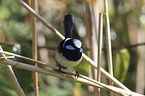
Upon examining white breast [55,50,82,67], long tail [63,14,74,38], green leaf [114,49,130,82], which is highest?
long tail [63,14,74,38]

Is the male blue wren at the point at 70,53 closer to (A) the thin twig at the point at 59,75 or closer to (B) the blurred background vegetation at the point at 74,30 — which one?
(A) the thin twig at the point at 59,75

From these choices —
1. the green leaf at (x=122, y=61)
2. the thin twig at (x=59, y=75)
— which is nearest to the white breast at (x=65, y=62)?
the thin twig at (x=59, y=75)

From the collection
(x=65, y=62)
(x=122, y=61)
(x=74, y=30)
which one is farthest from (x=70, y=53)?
(x=74, y=30)

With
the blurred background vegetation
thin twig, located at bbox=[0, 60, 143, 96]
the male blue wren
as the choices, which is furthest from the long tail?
Answer: the blurred background vegetation

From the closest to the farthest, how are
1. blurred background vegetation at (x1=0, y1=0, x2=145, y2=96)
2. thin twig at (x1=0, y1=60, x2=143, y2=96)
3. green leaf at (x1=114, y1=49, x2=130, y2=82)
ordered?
thin twig at (x1=0, y1=60, x2=143, y2=96) < green leaf at (x1=114, y1=49, x2=130, y2=82) < blurred background vegetation at (x1=0, y1=0, x2=145, y2=96)

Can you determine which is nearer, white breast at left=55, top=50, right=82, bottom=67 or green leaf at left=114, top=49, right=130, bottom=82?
white breast at left=55, top=50, right=82, bottom=67

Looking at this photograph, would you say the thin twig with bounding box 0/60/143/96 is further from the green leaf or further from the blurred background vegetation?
the blurred background vegetation

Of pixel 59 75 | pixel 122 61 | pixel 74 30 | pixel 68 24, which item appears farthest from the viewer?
pixel 74 30

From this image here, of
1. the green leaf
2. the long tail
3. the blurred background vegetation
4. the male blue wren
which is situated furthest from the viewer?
the blurred background vegetation

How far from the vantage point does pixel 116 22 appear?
263 cm

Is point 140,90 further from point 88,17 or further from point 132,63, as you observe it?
point 88,17

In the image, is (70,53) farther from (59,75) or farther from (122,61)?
(122,61)

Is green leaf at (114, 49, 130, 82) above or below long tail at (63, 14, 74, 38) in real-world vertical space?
below

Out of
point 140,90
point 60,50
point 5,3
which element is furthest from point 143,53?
point 5,3
